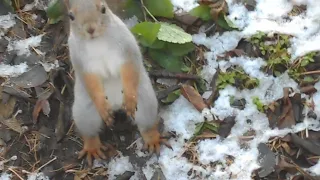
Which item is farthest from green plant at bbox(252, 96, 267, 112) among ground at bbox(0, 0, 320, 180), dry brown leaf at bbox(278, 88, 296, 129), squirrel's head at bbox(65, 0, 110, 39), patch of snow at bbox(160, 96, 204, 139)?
squirrel's head at bbox(65, 0, 110, 39)

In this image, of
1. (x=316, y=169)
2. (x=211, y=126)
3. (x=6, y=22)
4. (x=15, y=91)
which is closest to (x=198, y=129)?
(x=211, y=126)

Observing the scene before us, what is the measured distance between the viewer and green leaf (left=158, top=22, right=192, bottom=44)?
428 cm

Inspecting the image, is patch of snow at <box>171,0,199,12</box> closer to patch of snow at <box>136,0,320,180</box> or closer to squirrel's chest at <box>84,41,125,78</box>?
patch of snow at <box>136,0,320,180</box>

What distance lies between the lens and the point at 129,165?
160 inches

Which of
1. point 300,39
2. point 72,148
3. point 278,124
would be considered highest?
point 300,39

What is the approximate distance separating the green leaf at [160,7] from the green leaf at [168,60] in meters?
0.29

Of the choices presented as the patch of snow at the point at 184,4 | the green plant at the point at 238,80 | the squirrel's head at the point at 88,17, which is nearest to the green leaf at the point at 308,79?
the green plant at the point at 238,80

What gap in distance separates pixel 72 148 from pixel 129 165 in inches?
16.0

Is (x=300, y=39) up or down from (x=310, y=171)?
up

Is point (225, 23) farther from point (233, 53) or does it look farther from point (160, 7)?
point (160, 7)

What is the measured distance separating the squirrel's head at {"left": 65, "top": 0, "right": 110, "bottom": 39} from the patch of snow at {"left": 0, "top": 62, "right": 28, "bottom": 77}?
3.75 feet

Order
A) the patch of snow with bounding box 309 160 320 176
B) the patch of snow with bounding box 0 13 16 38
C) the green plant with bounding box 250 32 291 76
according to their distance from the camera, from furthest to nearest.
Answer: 1. the patch of snow with bounding box 0 13 16 38
2. the green plant with bounding box 250 32 291 76
3. the patch of snow with bounding box 309 160 320 176

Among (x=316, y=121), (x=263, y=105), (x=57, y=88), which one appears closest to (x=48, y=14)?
(x=57, y=88)

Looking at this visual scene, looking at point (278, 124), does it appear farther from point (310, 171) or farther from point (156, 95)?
point (156, 95)
